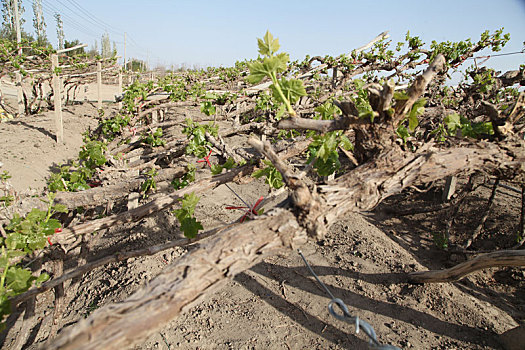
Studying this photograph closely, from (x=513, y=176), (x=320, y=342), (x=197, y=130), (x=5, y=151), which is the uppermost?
(x=197, y=130)

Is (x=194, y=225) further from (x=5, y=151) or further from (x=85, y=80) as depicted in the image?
(x=85, y=80)

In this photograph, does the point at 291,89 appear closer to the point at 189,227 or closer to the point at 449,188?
the point at 189,227

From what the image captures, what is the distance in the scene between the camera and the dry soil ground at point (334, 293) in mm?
2629

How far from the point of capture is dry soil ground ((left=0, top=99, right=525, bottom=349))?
2.63 m

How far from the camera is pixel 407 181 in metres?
1.51

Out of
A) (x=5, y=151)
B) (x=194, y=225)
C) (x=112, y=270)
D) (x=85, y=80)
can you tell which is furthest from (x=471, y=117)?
(x=85, y=80)

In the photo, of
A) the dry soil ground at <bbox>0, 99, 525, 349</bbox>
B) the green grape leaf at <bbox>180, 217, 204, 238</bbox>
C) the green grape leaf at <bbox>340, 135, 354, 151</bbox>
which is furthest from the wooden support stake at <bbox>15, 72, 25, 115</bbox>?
the green grape leaf at <bbox>340, 135, 354, 151</bbox>

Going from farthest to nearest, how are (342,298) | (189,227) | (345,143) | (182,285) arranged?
1. (342,298)
2. (189,227)
3. (345,143)
4. (182,285)

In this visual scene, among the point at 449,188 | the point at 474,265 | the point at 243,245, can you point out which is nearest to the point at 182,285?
the point at 243,245

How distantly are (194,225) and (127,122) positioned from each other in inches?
167

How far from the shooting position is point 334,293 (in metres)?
3.19

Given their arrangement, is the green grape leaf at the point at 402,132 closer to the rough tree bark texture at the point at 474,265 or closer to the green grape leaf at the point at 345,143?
the green grape leaf at the point at 345,143

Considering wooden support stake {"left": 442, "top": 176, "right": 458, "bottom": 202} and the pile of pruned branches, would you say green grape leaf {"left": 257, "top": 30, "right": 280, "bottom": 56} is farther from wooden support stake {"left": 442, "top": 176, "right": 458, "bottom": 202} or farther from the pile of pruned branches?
wooden support stake {"left": 442, "top": 176, "right": 458, "bottom": 202}

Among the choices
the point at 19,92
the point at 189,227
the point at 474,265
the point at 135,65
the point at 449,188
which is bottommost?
the point at 474,265
